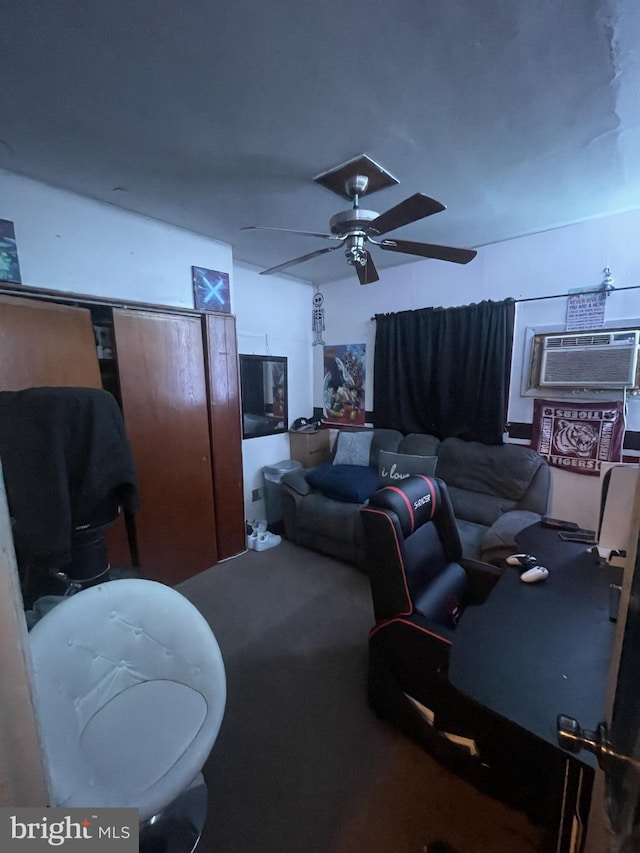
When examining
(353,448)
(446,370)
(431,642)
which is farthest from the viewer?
(353,448)

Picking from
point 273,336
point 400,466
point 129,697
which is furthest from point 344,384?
point 129,697

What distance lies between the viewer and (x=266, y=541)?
122 inches

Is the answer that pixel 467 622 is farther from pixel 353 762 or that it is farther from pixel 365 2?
pixel 365 2

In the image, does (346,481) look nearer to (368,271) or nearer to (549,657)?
(368,271)

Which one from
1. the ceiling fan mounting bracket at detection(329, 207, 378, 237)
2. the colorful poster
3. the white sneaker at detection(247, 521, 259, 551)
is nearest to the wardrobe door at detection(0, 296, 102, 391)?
the ceiling fan mounting bracket at detection(329, 207, 378, 237)

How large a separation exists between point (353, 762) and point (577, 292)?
124 inches

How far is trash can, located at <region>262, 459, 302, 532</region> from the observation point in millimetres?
3480

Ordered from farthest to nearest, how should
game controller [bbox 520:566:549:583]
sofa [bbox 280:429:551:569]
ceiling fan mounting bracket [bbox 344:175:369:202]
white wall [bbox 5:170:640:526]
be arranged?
sofa [bbox 280:429:551:569] → white wall [bbox 5:170:640:526] → ceiling fan mounting bracket [bbox 344:175:369:202] → game controller [bbox 520:566:549:583]

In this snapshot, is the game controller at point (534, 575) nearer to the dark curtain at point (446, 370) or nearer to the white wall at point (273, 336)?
the dark curtain at point (446, 370)

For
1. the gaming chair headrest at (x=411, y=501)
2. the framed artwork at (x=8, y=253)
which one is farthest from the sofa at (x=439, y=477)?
the framed artwork at (x=8, y=253)

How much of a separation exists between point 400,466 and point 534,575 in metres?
1.60

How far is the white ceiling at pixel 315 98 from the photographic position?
104cm

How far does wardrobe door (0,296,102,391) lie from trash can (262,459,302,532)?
1834 mm

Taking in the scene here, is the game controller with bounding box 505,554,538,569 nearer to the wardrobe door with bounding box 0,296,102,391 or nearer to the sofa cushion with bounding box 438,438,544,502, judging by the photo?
the sofa cushion with bounding box 438,438,544,502
